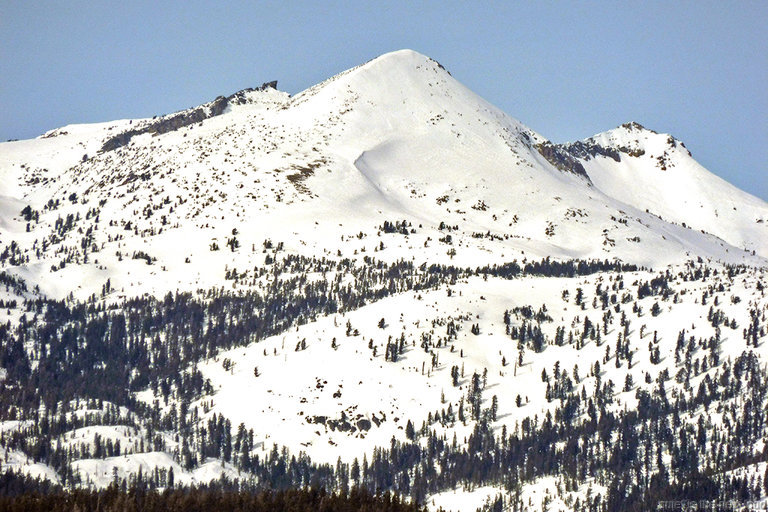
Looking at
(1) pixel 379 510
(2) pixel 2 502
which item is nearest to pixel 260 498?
(1) pixel 379 510

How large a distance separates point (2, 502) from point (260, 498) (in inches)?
1666

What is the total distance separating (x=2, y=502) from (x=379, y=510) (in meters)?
60.2

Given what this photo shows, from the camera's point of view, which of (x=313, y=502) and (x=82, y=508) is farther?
(x=313, y=502)

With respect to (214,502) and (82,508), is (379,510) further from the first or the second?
(82,508)

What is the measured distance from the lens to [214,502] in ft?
639

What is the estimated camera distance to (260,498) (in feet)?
655

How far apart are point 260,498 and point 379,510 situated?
71.1 ft

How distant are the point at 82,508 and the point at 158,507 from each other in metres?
12.7

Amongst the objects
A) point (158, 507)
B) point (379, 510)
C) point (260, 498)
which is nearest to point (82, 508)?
point (158, 507)

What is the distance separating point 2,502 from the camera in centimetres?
18312

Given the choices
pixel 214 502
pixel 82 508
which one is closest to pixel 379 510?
pixel 214 502

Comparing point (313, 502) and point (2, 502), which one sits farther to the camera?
point (313, 502)

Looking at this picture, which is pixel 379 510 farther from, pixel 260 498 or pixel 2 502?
pixel 2 502

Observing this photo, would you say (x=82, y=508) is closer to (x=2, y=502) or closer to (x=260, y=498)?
(x=2, y=502)
